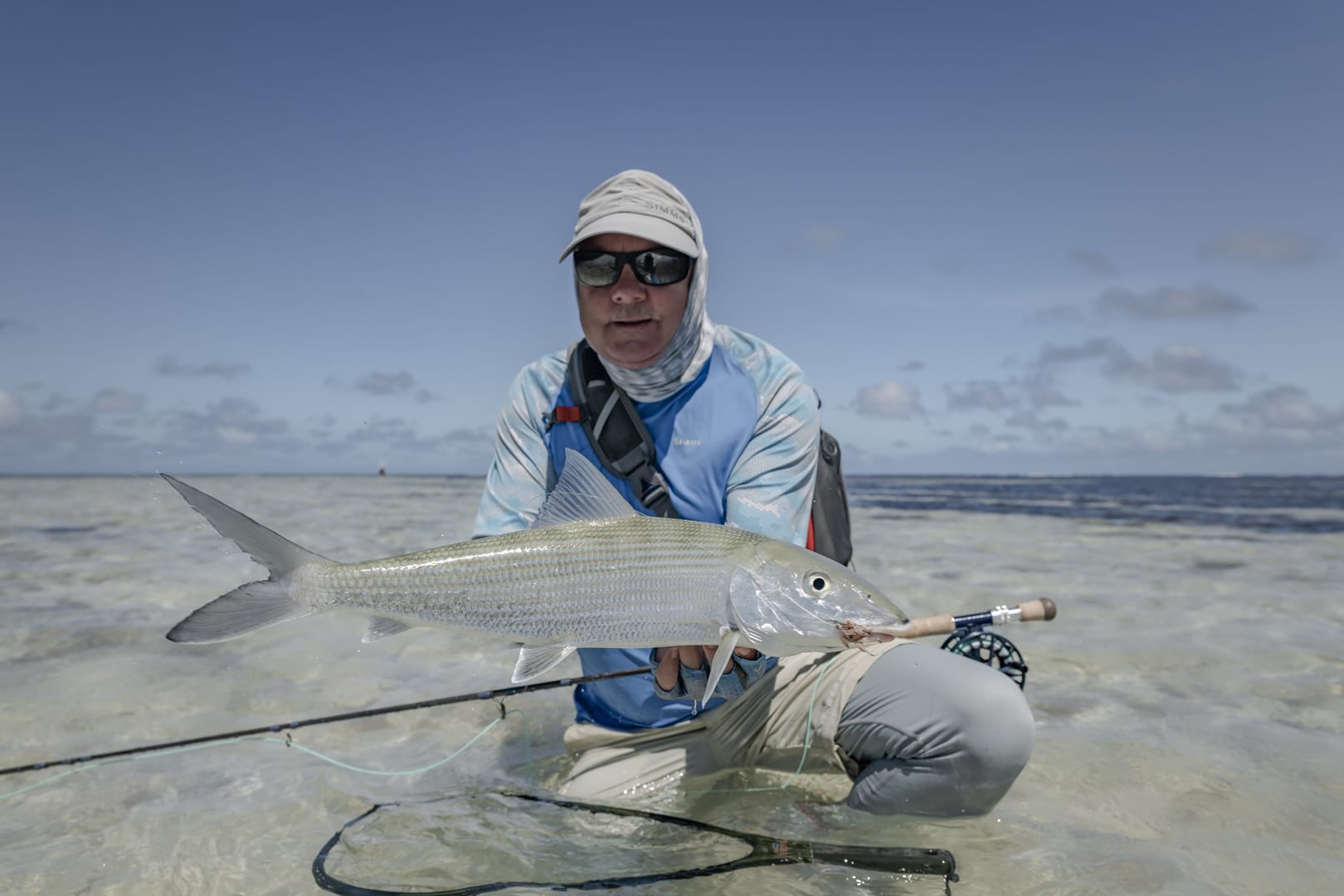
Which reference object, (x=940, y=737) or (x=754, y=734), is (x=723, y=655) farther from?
(x=754, y=734)

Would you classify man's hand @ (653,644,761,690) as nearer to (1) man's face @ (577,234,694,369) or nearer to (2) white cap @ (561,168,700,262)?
(1) man's face @ (577,234,694,369)

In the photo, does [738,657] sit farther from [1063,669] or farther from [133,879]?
[1063,669]

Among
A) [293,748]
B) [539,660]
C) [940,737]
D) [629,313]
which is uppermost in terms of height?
[629,313]

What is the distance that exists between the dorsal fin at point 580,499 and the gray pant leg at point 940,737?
162cm

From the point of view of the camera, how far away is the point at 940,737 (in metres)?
3.65

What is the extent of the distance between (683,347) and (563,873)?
224 cm

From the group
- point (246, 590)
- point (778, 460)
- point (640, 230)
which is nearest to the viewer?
point (246, 590)

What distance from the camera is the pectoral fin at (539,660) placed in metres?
2.91

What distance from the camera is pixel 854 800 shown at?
393 cm

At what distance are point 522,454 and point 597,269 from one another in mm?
980

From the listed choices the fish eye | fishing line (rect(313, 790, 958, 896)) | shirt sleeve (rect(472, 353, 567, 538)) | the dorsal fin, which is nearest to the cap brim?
shirt sleeve (rect(472, 353, 567, 538))

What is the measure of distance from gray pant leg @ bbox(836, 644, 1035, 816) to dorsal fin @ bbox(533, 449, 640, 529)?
162cm

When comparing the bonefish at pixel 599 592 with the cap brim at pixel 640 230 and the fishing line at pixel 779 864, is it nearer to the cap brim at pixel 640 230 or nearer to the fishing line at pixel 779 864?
the fishing line at pixel 779 864

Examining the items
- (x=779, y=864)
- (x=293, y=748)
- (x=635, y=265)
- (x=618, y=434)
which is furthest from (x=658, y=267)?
(x=293, y=748)
